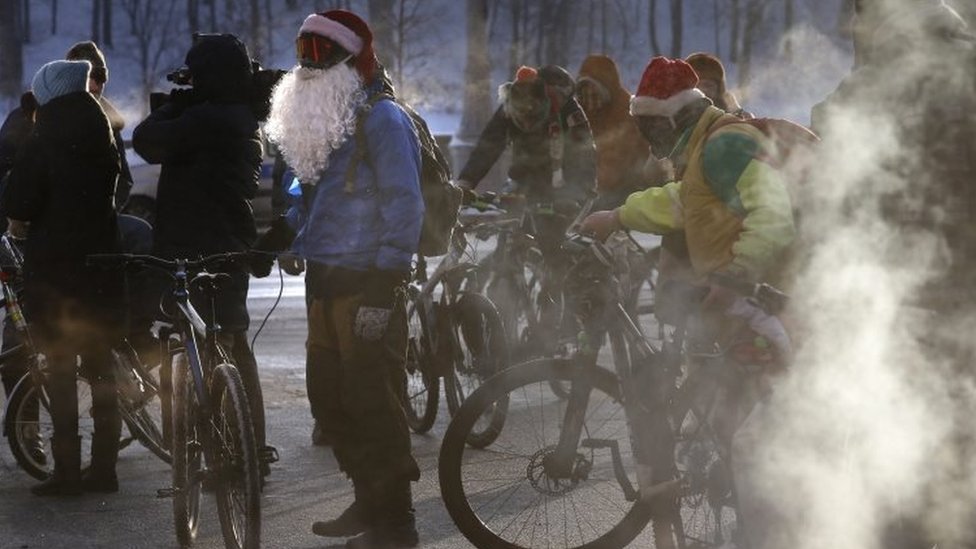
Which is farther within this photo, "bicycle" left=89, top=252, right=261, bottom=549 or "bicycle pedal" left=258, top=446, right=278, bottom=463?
"bicycle pedal" left=258, top=446, right=278, bottom=463

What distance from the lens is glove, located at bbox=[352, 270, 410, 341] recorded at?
640cm

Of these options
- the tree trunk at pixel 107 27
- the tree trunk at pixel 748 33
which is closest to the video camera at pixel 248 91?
the tree trunk at pixel 748 33

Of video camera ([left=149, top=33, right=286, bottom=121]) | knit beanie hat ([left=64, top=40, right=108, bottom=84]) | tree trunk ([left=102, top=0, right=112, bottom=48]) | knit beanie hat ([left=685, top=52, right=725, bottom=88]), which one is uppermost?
tree trunk ([left=102, top=0, right=112, bottom=48])

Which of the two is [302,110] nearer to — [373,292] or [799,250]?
[373,292]

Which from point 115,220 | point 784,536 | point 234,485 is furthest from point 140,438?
point 784,536

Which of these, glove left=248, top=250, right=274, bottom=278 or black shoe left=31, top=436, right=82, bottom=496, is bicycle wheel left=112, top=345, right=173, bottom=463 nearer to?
black shoe left=31, top=436, right=82, bottom=496

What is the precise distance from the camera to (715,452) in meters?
6.00

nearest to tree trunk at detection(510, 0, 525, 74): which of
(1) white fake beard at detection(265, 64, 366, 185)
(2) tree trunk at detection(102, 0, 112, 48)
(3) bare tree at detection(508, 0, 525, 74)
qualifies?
(3) bare tree at detection(508, 0, 525, 74)

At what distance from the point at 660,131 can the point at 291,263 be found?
Answer: 4.23ft

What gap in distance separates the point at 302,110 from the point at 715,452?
173cm

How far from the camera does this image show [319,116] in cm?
646

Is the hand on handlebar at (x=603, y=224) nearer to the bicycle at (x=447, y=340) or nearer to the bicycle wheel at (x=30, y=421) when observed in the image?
the bicycle wheel at (x=30, y=421)

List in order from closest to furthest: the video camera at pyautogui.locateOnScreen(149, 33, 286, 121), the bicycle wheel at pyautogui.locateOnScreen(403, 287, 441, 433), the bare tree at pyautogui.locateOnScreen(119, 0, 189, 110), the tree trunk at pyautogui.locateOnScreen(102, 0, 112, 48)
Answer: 1. the video camera at pyautogui.locateOnScreen(149, 33, 286, 121)
2. the bicycle wheel at pyautogui.locateOnScreen(403, 287, 441, 433)
3. the bare tree at pyautogui.locateOnScreen(119, 0, 189, 110)
4. the tree trunk at pyautogui.locateOnScreen(102, 0, 112, 48)

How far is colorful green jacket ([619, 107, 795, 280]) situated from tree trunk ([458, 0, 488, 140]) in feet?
107
